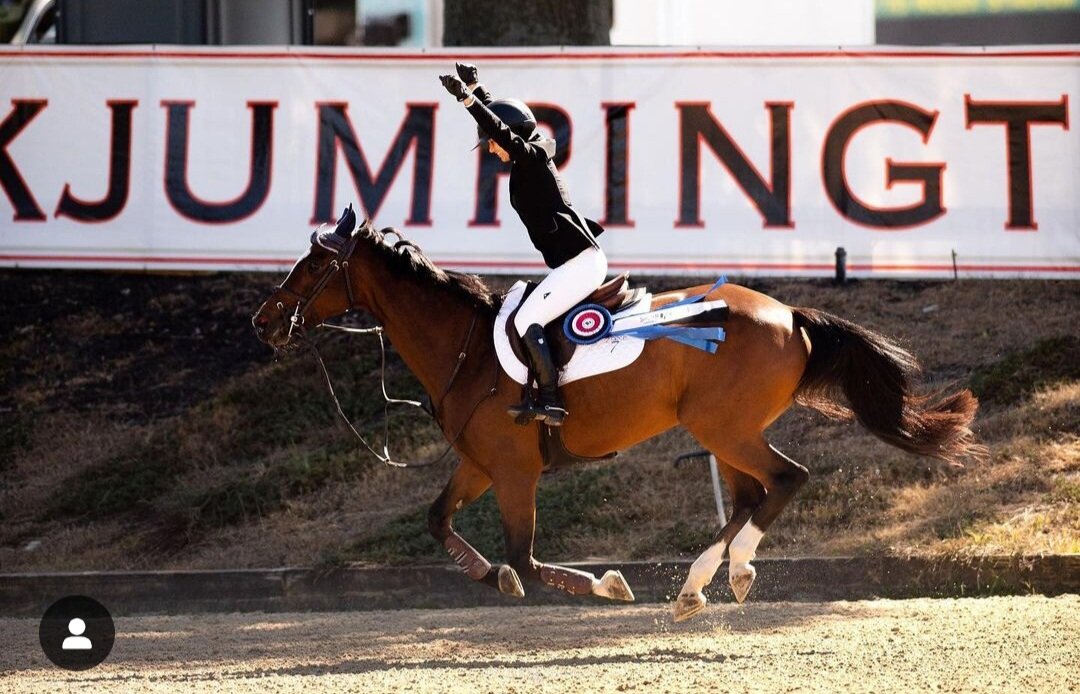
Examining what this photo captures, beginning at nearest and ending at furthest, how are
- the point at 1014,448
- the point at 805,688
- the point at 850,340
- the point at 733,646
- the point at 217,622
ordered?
the point at 805,688
the point at 733,646
the point at 850,340
the point at 217,622
the point at 1014,448

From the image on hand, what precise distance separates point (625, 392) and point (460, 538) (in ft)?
4.07

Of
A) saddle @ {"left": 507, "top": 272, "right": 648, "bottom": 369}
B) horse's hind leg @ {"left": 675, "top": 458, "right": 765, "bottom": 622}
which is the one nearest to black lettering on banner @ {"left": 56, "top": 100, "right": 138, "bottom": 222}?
saddle @ {"left": 507, "top": 272, "right": 648, "bottom": 369}

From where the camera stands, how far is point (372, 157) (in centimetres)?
1336

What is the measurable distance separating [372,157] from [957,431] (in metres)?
6.32

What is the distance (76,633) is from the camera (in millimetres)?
9570

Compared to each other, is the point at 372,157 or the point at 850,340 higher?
the point at 372,157

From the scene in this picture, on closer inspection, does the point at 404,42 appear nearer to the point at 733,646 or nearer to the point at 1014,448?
the point at 1014,448

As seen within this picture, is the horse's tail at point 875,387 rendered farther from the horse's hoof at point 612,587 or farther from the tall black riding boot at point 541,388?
the horse's hoof at point 612,587

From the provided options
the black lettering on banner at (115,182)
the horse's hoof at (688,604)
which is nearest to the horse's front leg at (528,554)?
the horse's hoof at (688,604)

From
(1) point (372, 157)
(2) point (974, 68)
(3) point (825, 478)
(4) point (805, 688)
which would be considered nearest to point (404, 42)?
(1) point (372, 157)

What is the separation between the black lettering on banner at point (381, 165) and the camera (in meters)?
13.3

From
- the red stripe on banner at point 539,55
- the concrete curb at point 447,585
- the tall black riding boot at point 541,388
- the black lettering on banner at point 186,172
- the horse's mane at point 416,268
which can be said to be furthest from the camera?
the black lettering on banner at point 186,172

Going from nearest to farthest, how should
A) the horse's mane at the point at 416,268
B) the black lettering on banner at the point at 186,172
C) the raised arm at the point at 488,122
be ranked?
the raised arm at the point at 488,122
the horse's mane at the point at 416,268
the black lettering on banner at the point at 186,172

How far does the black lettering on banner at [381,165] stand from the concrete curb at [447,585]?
12.0 feet
